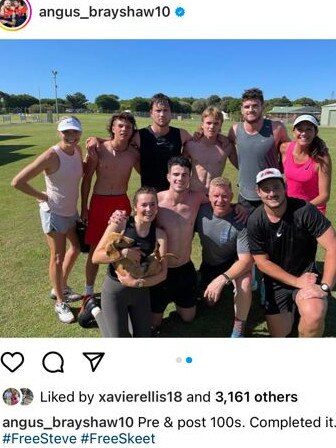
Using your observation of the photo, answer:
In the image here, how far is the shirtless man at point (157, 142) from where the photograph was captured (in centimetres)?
428

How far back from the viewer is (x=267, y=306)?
3764mm

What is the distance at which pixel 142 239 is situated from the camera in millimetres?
3441

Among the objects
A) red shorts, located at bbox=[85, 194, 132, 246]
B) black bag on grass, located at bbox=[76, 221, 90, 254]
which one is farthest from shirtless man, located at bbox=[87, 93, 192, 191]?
black bag on grass, located at bbox=[76, 221, 90, 254]

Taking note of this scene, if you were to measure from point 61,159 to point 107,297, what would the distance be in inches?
52.3

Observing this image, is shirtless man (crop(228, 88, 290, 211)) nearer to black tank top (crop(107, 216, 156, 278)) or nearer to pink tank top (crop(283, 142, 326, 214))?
pink tank top (crop(283, 142, 326, 214))

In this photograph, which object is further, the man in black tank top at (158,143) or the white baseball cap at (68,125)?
the man in black tank top at (158,143)

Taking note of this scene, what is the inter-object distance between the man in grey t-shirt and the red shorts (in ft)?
2.98

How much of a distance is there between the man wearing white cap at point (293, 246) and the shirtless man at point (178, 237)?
622 millimetres

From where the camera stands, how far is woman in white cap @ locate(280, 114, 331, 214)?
13.2 feet


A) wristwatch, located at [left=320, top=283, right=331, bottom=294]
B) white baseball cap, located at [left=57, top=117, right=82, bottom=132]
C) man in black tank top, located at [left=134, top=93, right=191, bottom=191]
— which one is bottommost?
wristwatch, located at [left=320, top=283, right=331, bottom=294]

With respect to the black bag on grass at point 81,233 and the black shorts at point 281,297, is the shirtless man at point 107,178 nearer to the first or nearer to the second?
the black bag on grass at point 81,233
